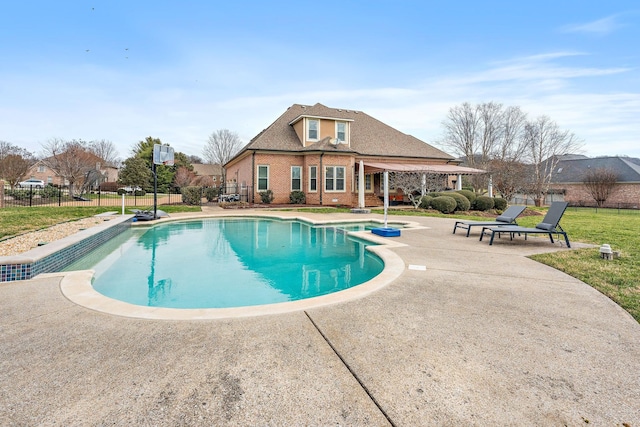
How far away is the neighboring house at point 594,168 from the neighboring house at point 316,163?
2075 cm

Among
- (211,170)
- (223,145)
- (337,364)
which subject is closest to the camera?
(337,364)

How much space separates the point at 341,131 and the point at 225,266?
2005 centimetres

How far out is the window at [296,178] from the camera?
24.3 metres

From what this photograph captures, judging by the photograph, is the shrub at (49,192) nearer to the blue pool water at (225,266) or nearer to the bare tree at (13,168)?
the bare tree at (13,168)

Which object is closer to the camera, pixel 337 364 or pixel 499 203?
pixel 337 364

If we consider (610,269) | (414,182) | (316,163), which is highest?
(316,163)

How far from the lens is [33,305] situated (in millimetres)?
4020

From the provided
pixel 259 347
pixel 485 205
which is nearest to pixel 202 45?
pixel 259 347

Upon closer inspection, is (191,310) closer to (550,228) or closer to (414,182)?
(550,228)

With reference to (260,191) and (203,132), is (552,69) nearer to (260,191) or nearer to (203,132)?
(260,191)

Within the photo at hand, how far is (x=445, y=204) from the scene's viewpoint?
19922 millimetres

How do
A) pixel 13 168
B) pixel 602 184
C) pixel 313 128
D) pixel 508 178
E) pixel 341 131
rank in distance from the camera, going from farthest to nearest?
pixel 602 184
pixel 13 168
pixel 508 178
pixel 341 131
pixel 313 128

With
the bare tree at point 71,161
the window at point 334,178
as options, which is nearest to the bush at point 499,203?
the window at point 334,178

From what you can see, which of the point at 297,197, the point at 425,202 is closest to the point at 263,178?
the point at 297,197
